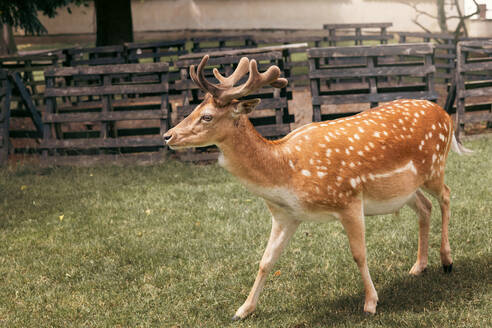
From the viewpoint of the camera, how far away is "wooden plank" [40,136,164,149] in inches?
399

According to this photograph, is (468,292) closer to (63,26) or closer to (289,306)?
(289,306)

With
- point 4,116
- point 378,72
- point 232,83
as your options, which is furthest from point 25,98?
point 232,83

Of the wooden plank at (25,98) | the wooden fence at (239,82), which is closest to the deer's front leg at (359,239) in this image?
the wooden fence at (239,82)

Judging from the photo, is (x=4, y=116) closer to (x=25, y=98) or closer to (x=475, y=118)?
(x=25, y=98)

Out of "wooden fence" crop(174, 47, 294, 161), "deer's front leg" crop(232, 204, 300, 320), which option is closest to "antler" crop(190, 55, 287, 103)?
"deer's front leg" crop(232, 204, 300, 320)

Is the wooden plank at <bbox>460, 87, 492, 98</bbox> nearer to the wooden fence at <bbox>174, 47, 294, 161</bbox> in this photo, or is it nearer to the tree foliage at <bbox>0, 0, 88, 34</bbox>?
the wooden fence at <bbox>174, 47, 294, 161</bbox>

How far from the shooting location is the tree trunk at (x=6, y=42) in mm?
21828

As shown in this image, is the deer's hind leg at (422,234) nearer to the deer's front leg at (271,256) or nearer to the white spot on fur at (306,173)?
the deer's front leg at (271,256)

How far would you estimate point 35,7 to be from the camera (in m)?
15.4

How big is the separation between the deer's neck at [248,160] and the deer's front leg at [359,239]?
1.93ft

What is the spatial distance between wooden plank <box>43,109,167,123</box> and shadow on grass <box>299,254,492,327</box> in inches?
223

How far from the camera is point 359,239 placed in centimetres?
457

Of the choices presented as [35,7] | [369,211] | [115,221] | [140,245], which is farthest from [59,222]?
[35,7]

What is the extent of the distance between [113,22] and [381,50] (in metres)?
9.09
